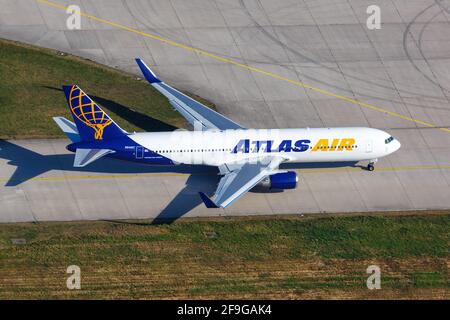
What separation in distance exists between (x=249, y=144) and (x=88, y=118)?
13133mm

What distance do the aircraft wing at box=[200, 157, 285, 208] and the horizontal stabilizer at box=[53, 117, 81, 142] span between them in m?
12.6

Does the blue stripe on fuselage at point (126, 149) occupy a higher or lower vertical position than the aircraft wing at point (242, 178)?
higher

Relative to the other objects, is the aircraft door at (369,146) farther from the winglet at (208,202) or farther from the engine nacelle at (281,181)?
the winglet at (208,202)

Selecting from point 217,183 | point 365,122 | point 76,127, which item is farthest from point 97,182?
point 365,122

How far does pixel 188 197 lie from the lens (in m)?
70.2

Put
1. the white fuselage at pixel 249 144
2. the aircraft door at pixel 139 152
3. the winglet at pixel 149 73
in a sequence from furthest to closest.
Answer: the winglet at pixel 149 73, the white fuselage at pixel 249 144, the aircraft door at pixel 139 152

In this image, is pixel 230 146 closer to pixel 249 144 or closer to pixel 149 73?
pixel 249 144

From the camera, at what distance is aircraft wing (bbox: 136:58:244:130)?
7362cm

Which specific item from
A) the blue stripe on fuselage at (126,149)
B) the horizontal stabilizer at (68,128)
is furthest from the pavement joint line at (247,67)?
the horizontal stabilizer at (68,128)

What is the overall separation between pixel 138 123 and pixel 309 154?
16775 mm

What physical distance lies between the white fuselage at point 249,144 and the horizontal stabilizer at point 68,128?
4.93 metres

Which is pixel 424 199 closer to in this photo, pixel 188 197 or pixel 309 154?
pixel 309 154

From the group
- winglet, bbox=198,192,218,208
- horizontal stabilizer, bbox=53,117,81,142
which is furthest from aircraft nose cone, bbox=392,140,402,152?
horizontal stabilizer, bbox=53,117,81,142

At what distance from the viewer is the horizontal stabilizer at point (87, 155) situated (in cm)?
6725
